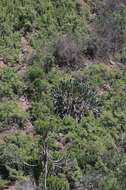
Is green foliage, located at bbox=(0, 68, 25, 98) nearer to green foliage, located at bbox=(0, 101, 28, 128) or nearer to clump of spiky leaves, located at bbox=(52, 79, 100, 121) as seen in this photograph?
green foliage, located at bbox=(0, 101, 28, 128)

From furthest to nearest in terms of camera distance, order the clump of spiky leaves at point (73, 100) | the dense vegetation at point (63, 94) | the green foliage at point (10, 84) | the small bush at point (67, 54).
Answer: the small bush at point (67, 54), the green foliage at point (10, 84), the clump of spiky leaves at point (73, 100), the dense vegetation at point (63, 94)

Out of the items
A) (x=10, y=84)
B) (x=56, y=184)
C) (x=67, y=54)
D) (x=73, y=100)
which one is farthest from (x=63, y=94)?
(x=56, y=184)

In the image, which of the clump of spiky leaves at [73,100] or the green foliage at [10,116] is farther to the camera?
the clump of spiky leaves at [73,100]

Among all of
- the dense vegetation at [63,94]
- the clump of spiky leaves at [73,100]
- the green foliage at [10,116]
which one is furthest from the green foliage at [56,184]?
the clump of spiky leaves at [73,100]

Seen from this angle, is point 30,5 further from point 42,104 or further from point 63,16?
point 42,104

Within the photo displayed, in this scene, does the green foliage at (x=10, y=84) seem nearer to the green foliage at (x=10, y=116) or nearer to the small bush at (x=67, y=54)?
the green foliage at (x=10, y=116)

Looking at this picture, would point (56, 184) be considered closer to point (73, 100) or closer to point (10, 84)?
point (73, 100)

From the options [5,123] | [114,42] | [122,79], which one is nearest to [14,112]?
[5,123]

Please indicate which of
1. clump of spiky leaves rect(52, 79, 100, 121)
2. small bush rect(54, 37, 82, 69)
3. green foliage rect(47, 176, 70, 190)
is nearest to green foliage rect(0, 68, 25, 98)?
clump of spiky leaves rect(52, 79, 100, 121)

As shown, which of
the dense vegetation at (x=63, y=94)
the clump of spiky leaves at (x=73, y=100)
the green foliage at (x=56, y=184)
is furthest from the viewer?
the clump of spiky leaves at (x=73, y=100)
